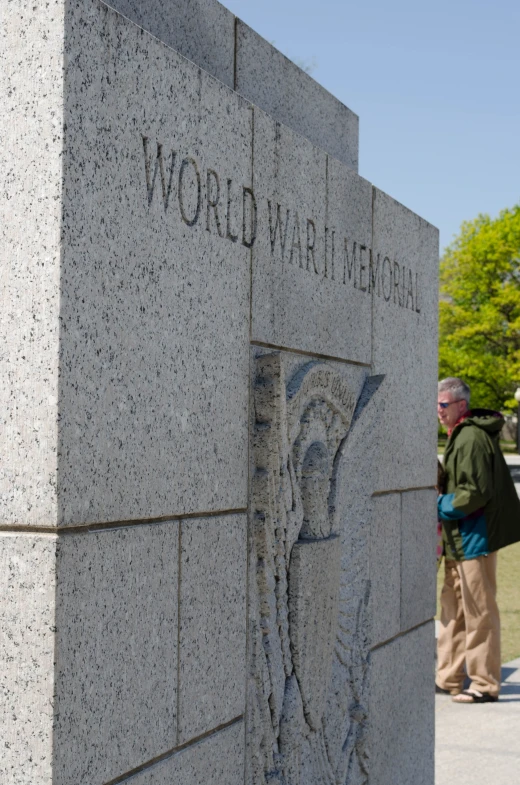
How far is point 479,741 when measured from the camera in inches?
235

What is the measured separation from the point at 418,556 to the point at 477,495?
1.43 metres

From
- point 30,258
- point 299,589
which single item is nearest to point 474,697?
point 299,589

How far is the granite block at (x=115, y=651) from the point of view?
2.44 meters

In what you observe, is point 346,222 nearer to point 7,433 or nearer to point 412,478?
point 412,478

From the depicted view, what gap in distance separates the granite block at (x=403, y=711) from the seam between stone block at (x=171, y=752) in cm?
148

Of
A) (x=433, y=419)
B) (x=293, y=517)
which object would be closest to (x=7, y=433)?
(x=293, y=517)

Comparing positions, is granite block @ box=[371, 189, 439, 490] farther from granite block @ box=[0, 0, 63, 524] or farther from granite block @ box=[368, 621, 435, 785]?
granite block @ box=[0, 0, 63, 524]

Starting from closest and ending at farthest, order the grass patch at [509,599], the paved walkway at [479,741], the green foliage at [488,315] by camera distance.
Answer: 1. the paved walkway at [479,741]
2. the grass patch at [509,599]
3. the green foliage at [488,315]

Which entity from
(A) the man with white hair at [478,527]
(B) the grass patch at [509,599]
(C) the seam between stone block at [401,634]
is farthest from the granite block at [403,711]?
(B) the grass patch at [509,599]

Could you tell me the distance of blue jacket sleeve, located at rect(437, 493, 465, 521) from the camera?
22.0 ft

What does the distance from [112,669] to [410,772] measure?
292cm

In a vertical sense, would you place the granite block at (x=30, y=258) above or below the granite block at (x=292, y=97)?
below

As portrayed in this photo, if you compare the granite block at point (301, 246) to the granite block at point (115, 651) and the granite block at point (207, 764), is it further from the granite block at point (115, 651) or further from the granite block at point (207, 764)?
the granite block at point (207, 764)

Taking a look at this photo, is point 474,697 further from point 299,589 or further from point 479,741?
point 299,589
